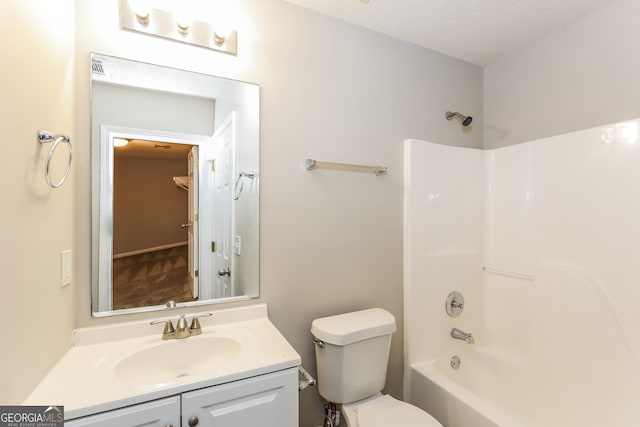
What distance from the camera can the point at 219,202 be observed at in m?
1.50

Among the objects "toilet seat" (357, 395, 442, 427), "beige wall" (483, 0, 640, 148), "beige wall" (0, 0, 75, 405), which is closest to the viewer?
"beige wall" (0, 0, 75, 405)

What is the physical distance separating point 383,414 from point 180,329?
1031mm

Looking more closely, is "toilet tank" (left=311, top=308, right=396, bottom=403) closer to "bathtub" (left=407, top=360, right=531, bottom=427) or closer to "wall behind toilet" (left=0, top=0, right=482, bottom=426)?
"wall behind toilet" (left=0, top=0, right=482, bottom=426)

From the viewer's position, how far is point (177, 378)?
1.10 metres

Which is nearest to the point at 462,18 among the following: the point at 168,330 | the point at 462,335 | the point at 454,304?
the point at 454,304

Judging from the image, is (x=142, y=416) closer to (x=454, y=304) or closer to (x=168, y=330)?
(x=168, y=330)

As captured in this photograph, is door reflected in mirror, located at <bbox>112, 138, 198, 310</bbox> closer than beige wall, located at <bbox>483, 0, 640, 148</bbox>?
Yes

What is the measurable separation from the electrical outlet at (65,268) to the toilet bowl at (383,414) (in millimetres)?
1345

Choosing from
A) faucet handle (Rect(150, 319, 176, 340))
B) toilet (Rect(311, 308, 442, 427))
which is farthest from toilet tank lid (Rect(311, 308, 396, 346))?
faucet handle (Rect(150, 319, 176, 340))

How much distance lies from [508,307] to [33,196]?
2493 mm

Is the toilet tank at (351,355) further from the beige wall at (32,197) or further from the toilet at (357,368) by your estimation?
the beige wall at (32,197)

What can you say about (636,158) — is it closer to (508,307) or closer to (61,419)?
(508,307)

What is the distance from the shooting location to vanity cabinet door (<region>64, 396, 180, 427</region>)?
0.83 m

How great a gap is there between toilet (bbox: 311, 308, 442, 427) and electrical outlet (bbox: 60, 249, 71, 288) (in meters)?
1.06
